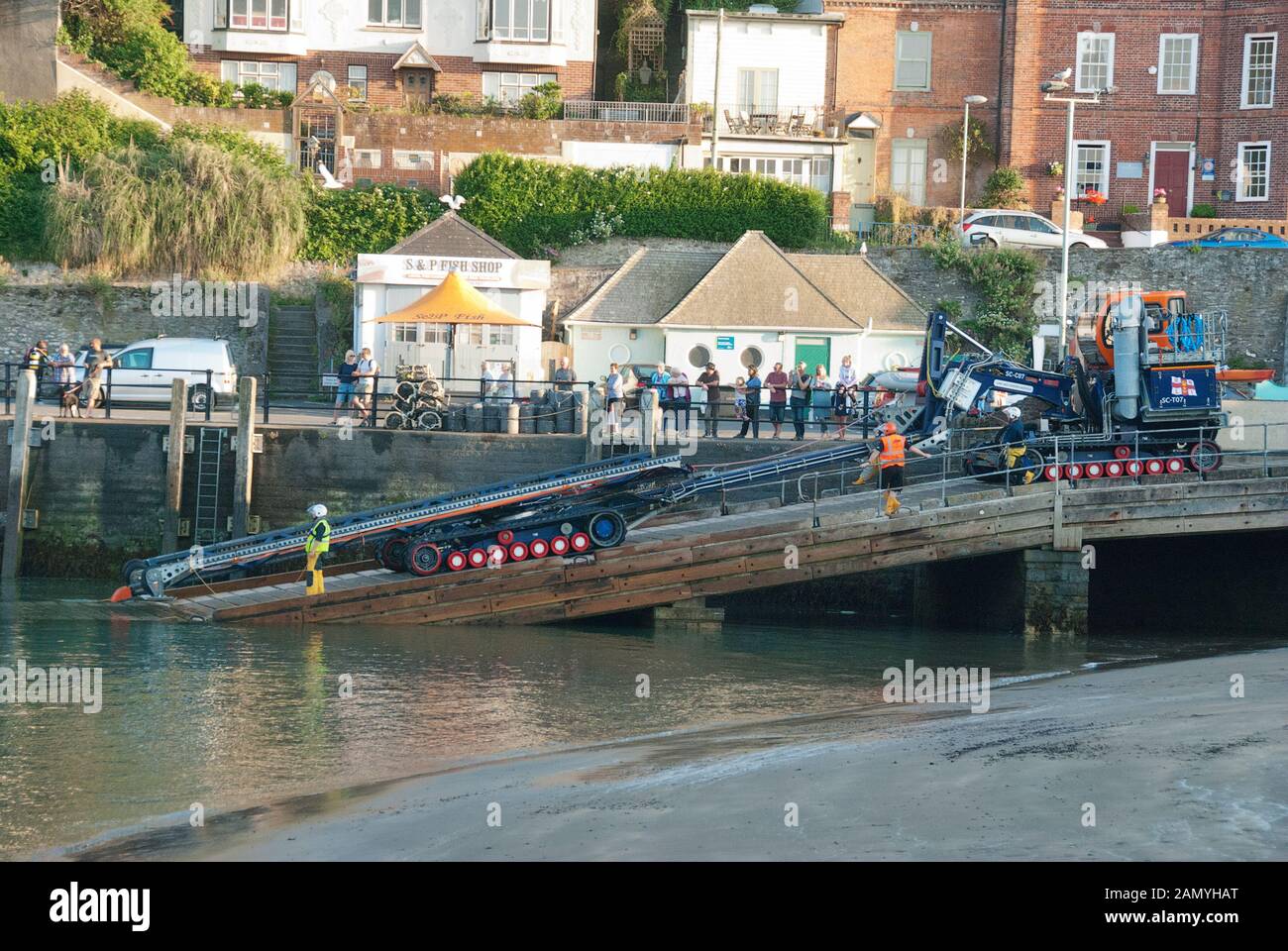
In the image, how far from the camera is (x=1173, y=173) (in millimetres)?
50688

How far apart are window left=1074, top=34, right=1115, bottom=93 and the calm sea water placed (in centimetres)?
3049

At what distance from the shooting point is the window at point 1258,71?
4953cm

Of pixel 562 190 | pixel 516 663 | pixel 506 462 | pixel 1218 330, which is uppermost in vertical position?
pixel 562 190

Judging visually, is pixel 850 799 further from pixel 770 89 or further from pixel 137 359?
pixel 770 89

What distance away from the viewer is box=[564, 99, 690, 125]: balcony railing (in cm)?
4888

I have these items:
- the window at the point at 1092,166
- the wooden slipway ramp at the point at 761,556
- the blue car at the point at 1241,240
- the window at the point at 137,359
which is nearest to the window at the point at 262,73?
the window at the point at 137,359

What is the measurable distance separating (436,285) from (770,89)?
18637 mm

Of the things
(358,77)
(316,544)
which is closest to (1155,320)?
(316,544)

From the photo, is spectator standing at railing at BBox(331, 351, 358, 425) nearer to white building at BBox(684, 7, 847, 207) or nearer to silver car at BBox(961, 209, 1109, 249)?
silver car at BBox(961, 209, 1109, 249)

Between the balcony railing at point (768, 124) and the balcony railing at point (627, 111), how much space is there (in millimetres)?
1340

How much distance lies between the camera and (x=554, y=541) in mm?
23031
